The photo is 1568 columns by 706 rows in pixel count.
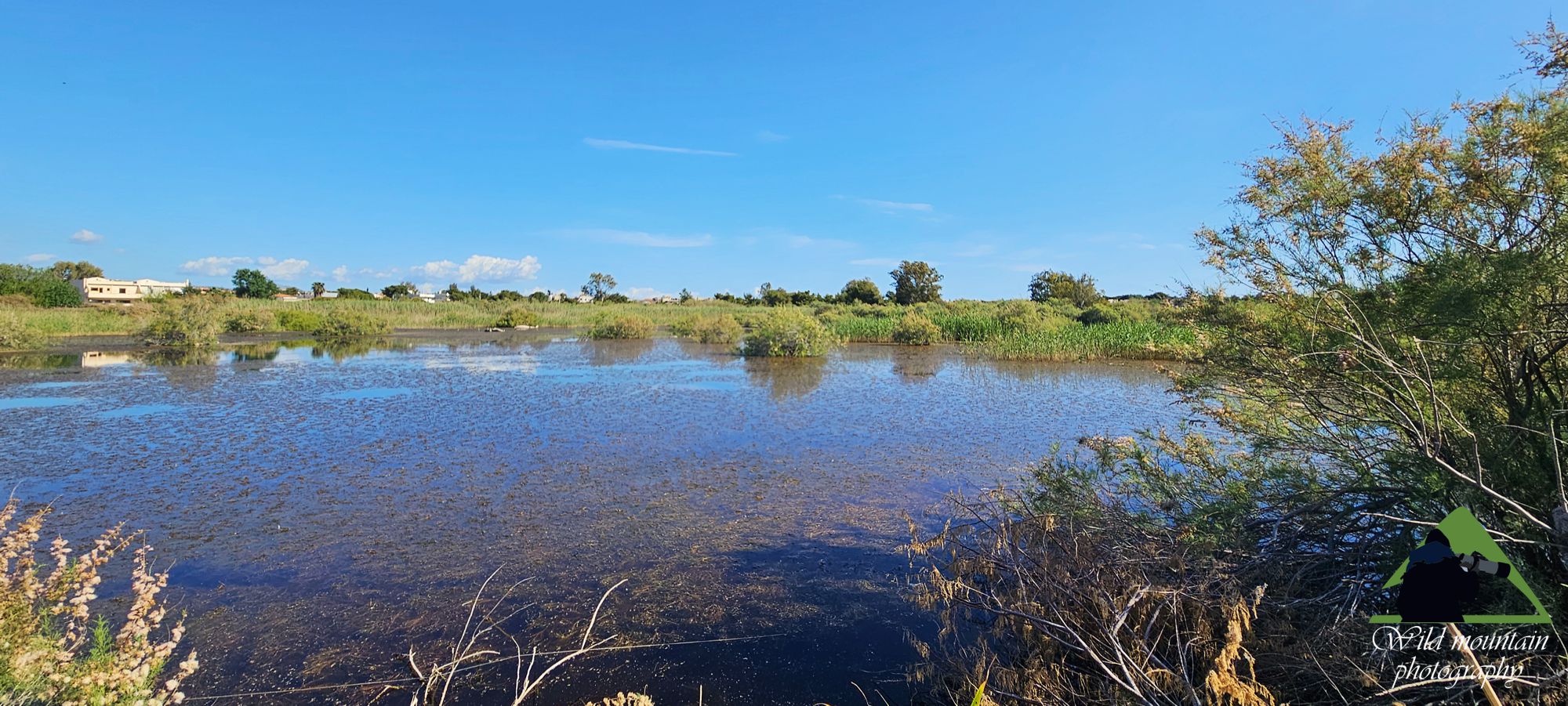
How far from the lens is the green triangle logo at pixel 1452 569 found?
2.43 m

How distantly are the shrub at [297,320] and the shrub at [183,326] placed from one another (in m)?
7.94

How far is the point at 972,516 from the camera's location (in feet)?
20.1

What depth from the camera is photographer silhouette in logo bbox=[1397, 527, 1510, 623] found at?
2.52 metres

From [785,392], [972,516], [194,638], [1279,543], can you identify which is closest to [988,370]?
[785,392]

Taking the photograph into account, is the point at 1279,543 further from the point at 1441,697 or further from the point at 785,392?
the point at 785,392

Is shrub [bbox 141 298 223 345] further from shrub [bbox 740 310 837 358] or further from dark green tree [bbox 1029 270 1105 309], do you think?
dark green tree [bbox 1029 270 1105 309]

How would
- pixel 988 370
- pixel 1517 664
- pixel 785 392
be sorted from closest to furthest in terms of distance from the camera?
pixel 1517 664
pixel 785 392
pixel 988 370

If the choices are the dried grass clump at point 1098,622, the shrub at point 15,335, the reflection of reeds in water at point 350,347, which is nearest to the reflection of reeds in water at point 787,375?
the dried grass clump at point 1098,622

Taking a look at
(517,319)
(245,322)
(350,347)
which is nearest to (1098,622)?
(350,347)

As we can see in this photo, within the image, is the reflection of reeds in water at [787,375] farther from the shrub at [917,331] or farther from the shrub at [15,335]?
the shrub at [15,335]

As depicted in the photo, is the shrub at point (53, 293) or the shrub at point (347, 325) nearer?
the shrub at point (347, 325)

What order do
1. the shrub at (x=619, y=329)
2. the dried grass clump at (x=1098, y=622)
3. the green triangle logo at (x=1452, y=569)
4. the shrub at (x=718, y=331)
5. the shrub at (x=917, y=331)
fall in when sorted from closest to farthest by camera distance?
the green triangle logo at (x=1452, y=569), the dried grass clump at (x=1098, y=622), the shrub at (x=917, y=331), the shrub at (x=718, y=331), the shrub at (x=619, y=329)

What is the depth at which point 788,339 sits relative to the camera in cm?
2239

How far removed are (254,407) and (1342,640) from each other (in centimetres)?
1423
